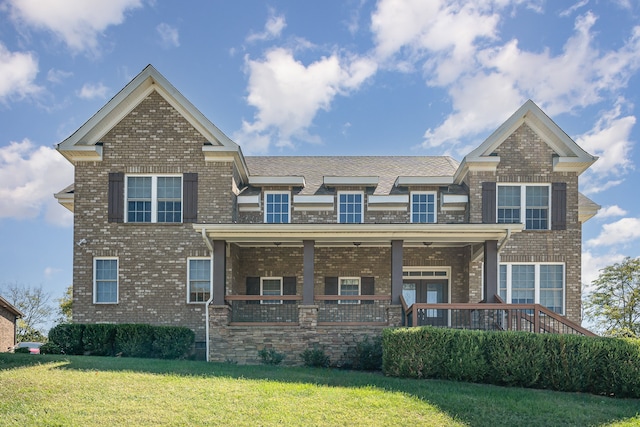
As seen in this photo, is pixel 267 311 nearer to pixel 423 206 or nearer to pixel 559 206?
pixel 423 206

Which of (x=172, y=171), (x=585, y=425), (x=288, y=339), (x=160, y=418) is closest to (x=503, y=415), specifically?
(x=585, y=425)

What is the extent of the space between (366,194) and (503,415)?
1150 centimetres

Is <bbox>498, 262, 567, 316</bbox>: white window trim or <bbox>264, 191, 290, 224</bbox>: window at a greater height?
<bbox>264, 191, 290, 224</bbox>: window

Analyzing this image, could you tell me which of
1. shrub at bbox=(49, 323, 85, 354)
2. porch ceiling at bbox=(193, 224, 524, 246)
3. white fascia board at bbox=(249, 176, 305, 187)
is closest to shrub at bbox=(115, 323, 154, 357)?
→ shrub at bbox=(49, 323, 85, 354)

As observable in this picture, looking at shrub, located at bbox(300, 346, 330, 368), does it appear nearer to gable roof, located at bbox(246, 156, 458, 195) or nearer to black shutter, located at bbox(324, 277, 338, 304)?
black shutter, located at bbox(324, 277, 338, 304)

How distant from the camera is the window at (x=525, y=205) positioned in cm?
1970

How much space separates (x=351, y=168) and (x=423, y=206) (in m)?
3.55

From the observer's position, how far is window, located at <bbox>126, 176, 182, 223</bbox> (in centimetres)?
1897

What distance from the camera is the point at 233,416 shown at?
9.88m

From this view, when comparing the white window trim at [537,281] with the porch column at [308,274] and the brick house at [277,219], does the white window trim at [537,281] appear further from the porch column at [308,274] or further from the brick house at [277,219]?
the porch column at [308,274]

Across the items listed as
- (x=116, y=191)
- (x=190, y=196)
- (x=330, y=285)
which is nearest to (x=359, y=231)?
(x=330, y=285)

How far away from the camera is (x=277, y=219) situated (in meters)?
20.6

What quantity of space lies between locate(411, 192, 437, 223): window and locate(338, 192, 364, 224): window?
178 cm

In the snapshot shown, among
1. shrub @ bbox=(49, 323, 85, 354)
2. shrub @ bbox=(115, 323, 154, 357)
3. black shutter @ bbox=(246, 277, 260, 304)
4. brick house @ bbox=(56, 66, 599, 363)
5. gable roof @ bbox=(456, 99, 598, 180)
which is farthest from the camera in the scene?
black shutter @ bbox=(246, 277, 260, 304)
